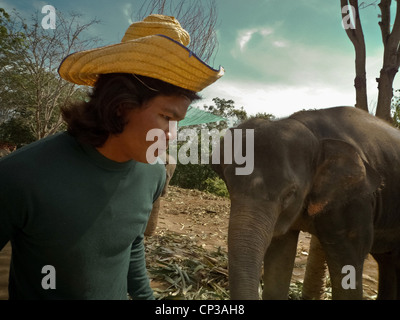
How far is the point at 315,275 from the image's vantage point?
4000mm

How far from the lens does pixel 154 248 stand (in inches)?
209

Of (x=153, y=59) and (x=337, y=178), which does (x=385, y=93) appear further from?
(x=153, y=59)

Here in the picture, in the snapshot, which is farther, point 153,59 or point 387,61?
point 387,61

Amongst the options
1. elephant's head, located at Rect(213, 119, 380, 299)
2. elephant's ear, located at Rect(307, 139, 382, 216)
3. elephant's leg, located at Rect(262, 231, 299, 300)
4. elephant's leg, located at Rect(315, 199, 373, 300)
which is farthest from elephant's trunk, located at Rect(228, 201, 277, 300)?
elephant's leg, located at Rect(262, 231, 299, 300)

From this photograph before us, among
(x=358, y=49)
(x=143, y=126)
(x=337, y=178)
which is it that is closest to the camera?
(x=143, y=126)

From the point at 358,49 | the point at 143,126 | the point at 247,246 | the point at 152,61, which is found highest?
the point at 358,49

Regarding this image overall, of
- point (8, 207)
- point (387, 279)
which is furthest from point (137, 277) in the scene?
point (387, 279)

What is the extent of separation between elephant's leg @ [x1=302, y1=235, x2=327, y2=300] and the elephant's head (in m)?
1.44

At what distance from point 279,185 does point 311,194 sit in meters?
0.52

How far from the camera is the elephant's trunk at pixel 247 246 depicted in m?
2.07

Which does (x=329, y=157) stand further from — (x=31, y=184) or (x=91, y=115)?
(x=31, y=184)

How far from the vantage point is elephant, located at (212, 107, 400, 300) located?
7.59 ft
